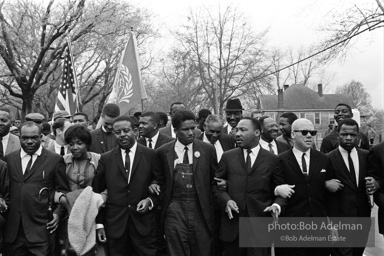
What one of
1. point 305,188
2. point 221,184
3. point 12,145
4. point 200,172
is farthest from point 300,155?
point 12,145

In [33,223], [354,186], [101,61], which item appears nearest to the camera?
[33,223]

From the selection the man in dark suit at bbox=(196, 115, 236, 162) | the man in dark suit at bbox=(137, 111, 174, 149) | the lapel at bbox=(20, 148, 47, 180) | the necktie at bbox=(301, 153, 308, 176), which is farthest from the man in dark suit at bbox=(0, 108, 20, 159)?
the necktie at bbox=(301, 153, 308, 176)

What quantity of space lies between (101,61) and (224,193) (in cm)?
2849

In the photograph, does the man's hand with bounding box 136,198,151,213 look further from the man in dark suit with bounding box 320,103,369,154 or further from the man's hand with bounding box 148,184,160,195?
the man in dark suit with bounding box 320,103,369,154

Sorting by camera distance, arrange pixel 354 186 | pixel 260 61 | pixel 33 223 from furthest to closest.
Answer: pixel 260 61, pixel 354 186, pixel 33 223

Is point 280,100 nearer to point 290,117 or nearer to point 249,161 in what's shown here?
point 290,117

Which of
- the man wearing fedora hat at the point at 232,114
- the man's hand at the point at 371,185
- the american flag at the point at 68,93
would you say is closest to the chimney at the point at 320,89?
the american flag at the point at 68,93

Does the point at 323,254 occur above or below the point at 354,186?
below

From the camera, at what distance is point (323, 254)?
645 cm

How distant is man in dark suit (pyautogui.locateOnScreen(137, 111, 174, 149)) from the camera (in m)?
7.98

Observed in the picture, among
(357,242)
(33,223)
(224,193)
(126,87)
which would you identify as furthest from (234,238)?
(126,87)

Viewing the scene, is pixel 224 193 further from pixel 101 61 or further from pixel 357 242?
pixel 101 61

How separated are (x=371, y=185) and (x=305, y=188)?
847 millimetres

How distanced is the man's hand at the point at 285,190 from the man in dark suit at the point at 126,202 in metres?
1.49
